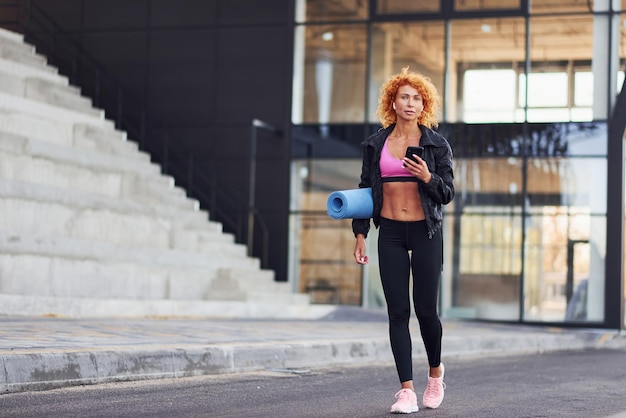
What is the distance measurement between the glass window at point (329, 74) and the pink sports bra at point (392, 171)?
18.0m

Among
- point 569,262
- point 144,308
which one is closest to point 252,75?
point 569,262

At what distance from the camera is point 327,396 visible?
27.9 ft

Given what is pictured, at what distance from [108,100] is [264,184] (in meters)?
3.87

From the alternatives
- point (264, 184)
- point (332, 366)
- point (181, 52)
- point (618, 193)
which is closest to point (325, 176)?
point (264, 184)

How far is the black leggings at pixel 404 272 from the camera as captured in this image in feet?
24.1

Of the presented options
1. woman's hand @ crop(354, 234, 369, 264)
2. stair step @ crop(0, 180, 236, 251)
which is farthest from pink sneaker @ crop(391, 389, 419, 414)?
stair step @ crop(0, 180, 236, 251)

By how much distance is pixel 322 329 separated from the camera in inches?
635

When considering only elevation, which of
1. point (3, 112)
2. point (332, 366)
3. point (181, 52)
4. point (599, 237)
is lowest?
point (332, 366)

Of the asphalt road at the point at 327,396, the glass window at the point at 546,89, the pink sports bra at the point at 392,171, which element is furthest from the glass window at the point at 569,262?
the pink sports bra at the point at 392,171

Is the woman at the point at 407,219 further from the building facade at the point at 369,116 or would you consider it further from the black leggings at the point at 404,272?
the building facade at the point at 369,116

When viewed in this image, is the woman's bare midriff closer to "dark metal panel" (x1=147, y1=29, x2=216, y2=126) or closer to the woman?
the woman

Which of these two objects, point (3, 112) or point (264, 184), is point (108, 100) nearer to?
point (264, 184)

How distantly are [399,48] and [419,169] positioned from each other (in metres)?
18.5

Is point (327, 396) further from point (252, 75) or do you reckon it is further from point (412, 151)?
point (252, 75)
